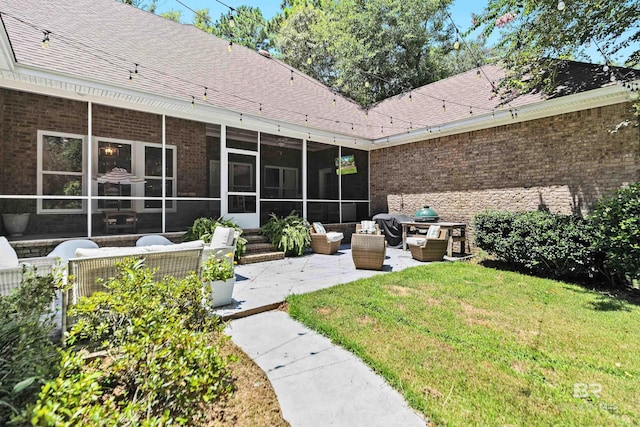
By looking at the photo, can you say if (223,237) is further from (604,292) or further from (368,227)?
(604,292)

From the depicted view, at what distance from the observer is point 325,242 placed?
8.71 m

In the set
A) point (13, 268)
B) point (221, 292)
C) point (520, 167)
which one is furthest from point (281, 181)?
point (13, 268)

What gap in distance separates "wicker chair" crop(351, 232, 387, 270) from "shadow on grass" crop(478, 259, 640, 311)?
9.89ft

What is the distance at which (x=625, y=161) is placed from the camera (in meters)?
6.52

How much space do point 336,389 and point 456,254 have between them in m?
7.46

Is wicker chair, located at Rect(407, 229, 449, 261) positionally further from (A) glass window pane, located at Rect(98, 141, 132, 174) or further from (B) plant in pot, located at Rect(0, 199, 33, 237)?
(B) plant in pot, located at Rect(0, 199, 33, 237)

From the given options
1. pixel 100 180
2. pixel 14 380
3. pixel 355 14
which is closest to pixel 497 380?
pixel 14 380

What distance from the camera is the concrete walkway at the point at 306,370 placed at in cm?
224

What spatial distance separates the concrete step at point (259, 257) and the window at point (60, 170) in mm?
4478

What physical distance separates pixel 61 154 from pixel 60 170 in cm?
42

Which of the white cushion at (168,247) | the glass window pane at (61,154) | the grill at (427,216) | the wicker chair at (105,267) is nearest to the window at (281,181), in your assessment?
the grill at (427,216)

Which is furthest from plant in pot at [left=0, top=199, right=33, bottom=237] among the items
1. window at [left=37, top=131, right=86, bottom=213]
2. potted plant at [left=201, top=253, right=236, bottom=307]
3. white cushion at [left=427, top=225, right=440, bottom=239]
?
white cushion at [left=427, top=225, right=440, bottom=239]

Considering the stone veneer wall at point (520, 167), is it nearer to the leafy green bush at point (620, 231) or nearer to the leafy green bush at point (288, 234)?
the leafy green bush at point (620, 231)

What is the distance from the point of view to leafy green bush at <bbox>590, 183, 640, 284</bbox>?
501 centimetres
